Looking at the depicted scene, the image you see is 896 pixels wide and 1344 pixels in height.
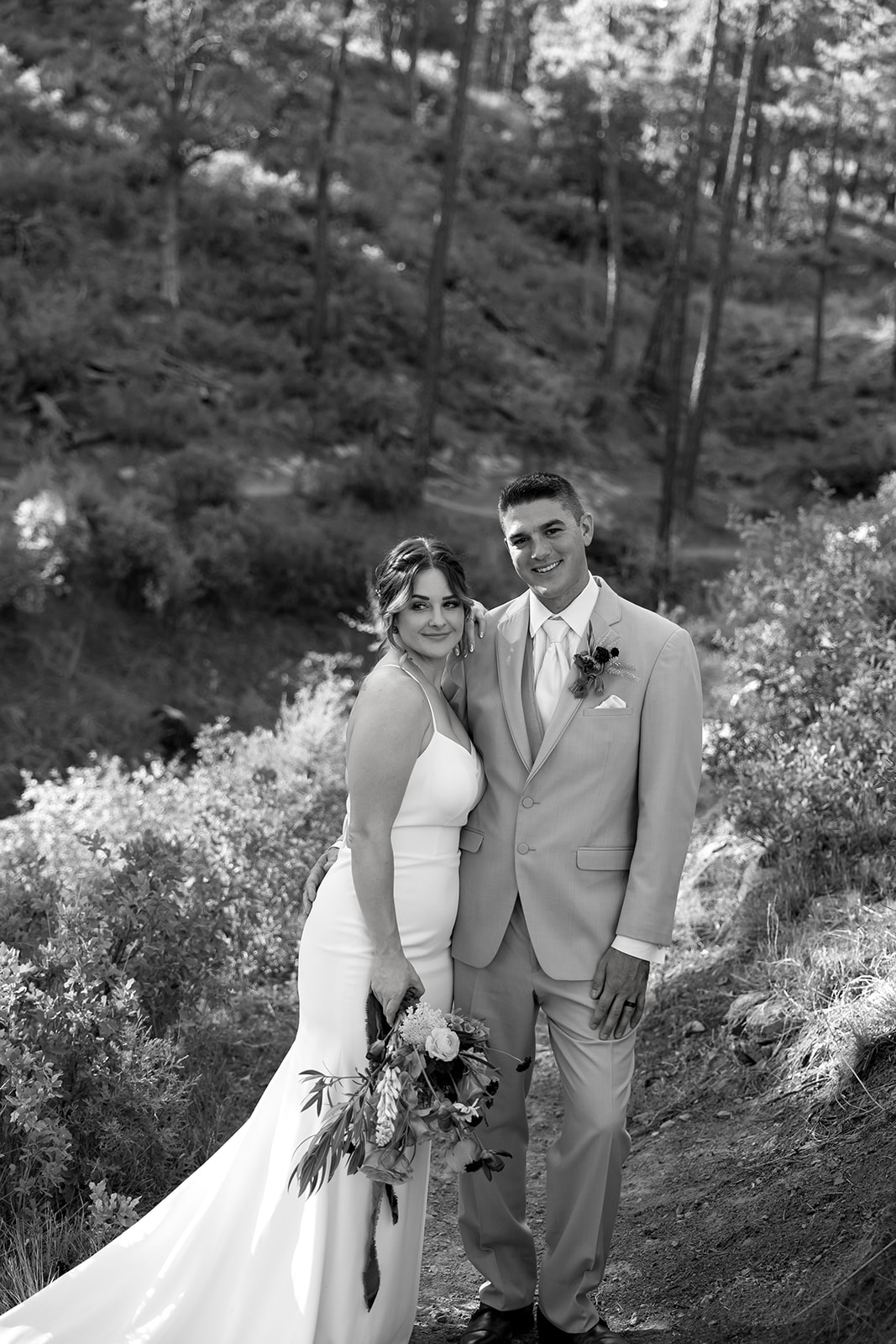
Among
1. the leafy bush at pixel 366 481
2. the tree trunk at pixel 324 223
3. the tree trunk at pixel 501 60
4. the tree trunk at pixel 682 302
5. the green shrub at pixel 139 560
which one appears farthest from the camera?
the tree trunk at pixel 501 60

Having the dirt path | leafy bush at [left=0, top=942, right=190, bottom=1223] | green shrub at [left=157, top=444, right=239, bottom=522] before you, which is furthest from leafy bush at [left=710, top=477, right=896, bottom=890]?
green shrub at [left=157, top=444, right=239, bottom=522]

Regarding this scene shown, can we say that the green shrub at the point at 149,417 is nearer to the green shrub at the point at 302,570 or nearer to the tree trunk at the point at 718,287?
the green shrub at the point at 302,570

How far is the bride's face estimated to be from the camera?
3.49m

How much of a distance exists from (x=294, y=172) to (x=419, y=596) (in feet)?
93.7

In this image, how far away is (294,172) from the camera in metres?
29.0

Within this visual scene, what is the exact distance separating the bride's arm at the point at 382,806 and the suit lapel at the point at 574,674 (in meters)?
0.39

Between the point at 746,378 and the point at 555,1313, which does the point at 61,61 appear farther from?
the point at 555,1313

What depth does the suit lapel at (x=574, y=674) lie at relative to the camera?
3.45 m

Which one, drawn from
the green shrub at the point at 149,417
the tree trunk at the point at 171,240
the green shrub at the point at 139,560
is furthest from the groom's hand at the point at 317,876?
the tree trunk at the point at 171,240

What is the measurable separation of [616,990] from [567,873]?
366 millimetres

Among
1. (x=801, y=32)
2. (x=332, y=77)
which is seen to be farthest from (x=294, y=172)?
(x=801, y=32)

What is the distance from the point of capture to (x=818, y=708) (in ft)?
20.0

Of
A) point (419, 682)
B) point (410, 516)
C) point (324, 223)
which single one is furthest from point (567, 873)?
point (324, 223)

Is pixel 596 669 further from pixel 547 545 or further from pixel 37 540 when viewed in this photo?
pixel 37 540
